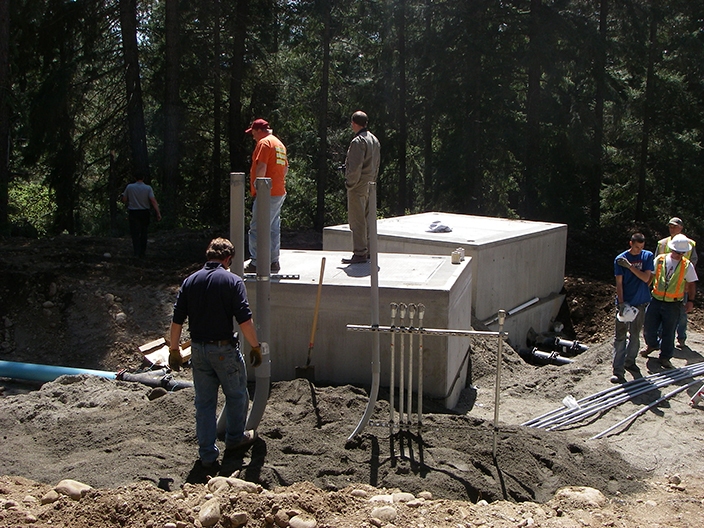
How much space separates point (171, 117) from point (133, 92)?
46.1 inches

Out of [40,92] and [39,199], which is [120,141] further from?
[39,199]

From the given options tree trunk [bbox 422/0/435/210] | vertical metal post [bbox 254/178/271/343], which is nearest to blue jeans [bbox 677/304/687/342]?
vertical metal post [bbox 254/178/271/343]

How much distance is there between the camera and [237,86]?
71.8 ft

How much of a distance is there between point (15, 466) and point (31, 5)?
55.0ft

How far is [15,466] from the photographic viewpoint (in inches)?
213

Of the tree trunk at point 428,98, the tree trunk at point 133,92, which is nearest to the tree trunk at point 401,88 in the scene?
the tree trunk at point 428,98

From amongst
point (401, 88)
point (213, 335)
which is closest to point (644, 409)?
point (213, 335)

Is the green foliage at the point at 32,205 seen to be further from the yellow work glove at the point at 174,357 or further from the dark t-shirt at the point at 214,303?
the dark t-shirt at the point at 214,303

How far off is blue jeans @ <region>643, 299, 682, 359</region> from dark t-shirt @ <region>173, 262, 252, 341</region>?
6.25m

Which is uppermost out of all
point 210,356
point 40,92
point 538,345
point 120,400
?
point 40,92

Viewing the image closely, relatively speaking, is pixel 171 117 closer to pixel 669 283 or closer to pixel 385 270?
pixel 385 270

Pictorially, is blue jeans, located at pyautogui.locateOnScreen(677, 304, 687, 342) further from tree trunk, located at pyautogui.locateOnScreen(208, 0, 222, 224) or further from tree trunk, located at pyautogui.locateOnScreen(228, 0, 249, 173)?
tree trunk, located at pyautogui.locateOnScreen(208, 0, 222, 224)

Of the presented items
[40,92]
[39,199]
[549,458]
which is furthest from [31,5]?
[549,458]

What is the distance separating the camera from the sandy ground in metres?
4.65
